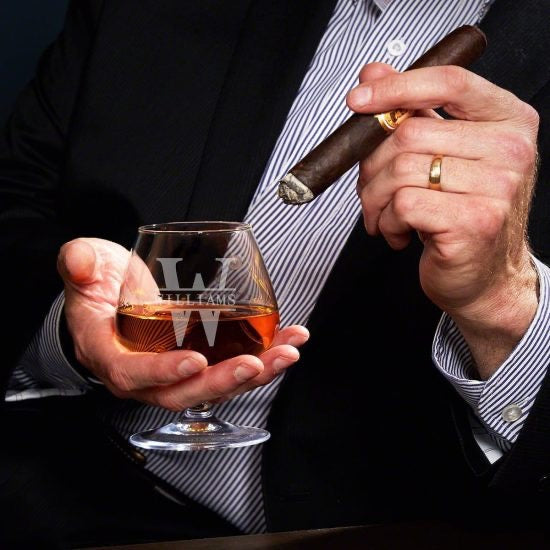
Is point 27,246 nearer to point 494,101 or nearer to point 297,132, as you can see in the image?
point 297,132

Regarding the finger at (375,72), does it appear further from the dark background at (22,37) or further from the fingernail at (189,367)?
the dark background at (22,37)

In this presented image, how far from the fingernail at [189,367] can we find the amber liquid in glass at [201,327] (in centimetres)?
5

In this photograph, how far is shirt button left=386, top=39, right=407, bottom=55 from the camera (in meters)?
1.93

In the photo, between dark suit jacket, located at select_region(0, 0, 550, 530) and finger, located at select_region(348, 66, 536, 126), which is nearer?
finger, located at select_region(348, 66, 536, 126)

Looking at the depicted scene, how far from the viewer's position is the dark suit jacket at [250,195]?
1.74m

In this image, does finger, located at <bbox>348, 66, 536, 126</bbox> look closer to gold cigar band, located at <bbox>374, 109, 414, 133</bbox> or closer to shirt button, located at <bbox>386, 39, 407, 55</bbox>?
gold cigar band, located at <bbox>374, 109, 414, 133</bbox>

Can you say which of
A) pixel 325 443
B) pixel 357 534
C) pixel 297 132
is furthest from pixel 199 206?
pixel 357 534

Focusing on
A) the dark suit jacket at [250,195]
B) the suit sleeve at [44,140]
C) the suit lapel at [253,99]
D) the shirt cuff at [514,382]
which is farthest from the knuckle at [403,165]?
the suit sleeve at [44,140]

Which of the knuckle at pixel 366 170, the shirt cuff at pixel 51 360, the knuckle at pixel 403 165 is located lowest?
the shirt cuff at pixel 51 360

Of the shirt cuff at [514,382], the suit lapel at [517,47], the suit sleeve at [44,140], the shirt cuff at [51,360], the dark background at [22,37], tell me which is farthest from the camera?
the dark background at [22,37]

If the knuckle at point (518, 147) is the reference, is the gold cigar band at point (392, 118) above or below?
below

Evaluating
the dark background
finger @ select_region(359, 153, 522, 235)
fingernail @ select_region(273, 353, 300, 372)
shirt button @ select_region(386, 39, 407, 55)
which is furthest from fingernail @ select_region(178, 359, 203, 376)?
the dark background

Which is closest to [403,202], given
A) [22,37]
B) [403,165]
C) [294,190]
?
[403,165]

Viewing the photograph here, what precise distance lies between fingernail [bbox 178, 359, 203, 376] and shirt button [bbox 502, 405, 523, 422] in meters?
0.56
